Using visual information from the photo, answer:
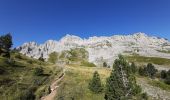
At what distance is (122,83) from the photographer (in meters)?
45.0

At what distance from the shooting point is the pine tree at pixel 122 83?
144 ft

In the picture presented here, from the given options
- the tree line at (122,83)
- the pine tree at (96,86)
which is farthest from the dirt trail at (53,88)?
the tree line at (122,83)

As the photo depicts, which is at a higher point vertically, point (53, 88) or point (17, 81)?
point (17, 81)

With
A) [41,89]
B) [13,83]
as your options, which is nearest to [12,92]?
[13,83]

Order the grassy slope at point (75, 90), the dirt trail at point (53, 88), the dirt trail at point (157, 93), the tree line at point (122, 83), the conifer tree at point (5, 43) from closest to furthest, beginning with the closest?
the tree line at point (122, 83) → the grassy slope at point (75, 90) → the dirt trail at point (53, 88) → the dirt trail at point (157, 93) → the conifer tree at point (5, 43)

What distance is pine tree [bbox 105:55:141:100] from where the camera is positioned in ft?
144

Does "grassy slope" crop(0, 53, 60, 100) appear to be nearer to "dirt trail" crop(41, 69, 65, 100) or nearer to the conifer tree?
"dirt trail" crop(41, 69, 65, 100)

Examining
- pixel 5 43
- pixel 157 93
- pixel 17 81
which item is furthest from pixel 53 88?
pixel 5 43

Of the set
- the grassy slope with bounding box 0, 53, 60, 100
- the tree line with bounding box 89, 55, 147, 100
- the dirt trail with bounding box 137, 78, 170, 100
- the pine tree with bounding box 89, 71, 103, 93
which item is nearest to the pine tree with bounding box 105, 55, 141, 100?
the tree line with bounding box 89, 55, 147, 100

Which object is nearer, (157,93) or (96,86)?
(96,86)

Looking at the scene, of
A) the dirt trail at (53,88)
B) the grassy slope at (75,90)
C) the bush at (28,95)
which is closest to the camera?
the bush at (28,95)

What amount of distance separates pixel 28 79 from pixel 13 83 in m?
8.24

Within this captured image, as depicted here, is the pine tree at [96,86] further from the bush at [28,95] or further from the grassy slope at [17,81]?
the bush at [28,95]

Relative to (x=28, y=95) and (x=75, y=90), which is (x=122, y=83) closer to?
(x=75, y=90)
